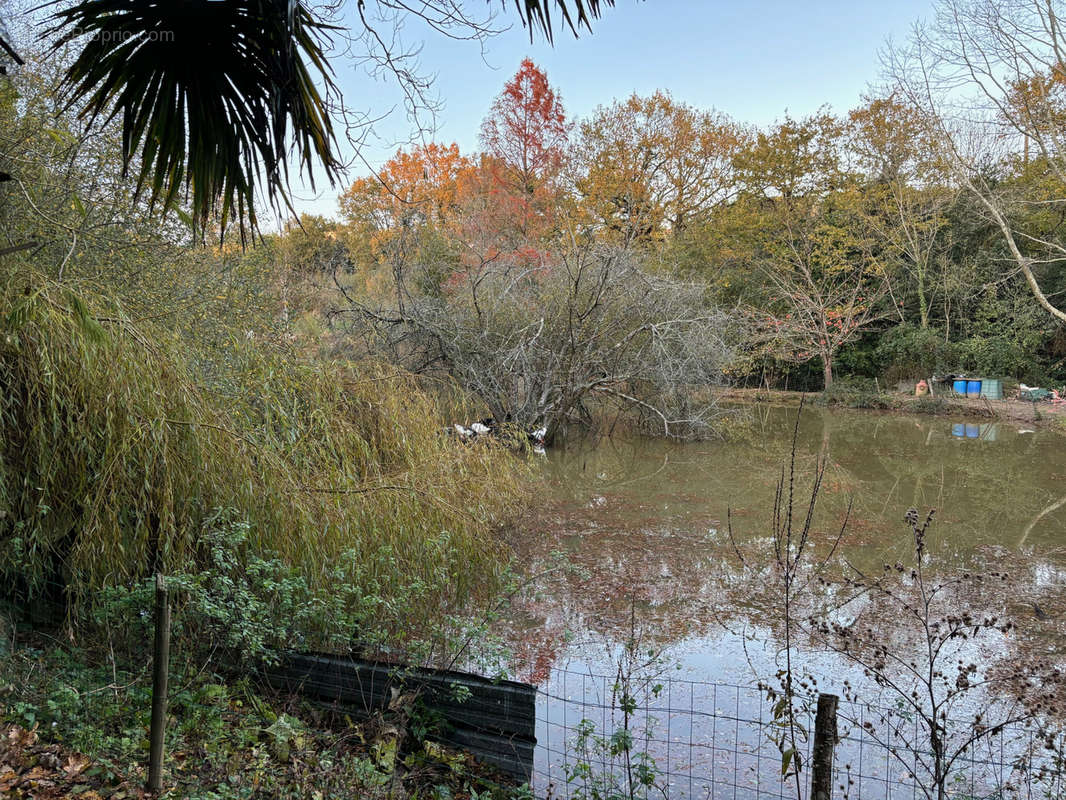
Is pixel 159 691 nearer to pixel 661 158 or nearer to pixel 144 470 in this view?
pixel 144 470

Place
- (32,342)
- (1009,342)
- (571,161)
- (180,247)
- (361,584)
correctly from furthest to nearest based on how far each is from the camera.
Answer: (571,161) → (1009,342) → (180,247) → (361,584) → (32,342)

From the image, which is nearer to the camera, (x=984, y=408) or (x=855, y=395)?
(x=984, y=408)

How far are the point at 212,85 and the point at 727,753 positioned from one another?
3381mm

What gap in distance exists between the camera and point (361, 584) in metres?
3.90

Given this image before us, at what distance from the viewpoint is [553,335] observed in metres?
11.0

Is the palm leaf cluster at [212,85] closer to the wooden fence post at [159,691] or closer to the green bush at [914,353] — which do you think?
the wooden fence post at [159,691]

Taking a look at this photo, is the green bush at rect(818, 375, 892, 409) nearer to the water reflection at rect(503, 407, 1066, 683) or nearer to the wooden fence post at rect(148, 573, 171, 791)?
the water reflection at rect(503, 407, 1066, 683)

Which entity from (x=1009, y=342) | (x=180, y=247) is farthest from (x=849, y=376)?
(x=180, y=247)

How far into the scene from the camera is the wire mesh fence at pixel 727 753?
9.48ft

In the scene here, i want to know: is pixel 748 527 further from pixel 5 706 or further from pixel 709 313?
pixel 5 706

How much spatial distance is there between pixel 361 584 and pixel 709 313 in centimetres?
886

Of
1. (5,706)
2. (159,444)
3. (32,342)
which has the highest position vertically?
(32,342)

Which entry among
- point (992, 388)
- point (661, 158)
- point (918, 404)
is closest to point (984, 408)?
point (918, 404)

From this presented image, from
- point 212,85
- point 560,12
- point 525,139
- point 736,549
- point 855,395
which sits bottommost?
point 736,549
